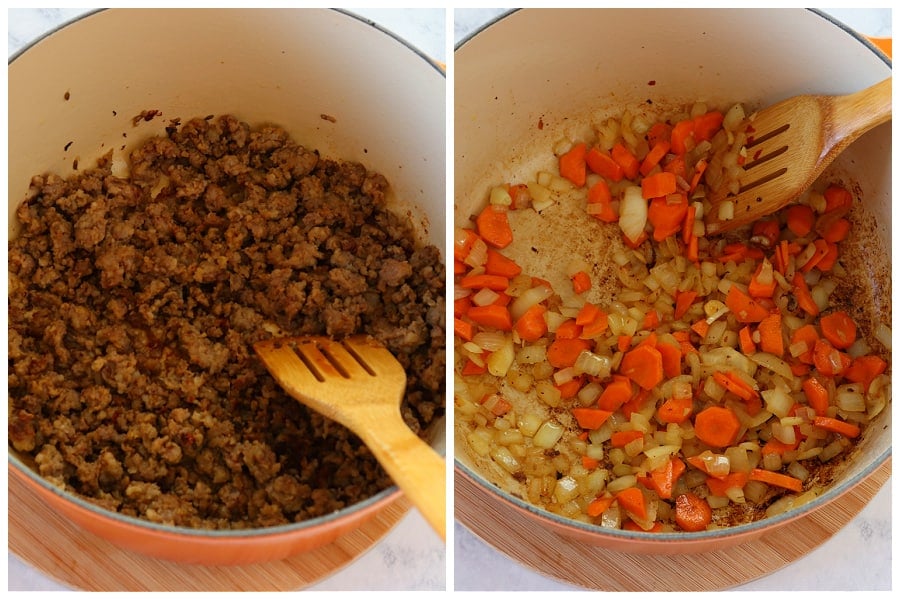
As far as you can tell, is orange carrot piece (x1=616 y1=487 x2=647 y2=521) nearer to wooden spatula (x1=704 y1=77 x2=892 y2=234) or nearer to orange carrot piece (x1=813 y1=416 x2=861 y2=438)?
orange carrot piece (x1=813 y1=416 x2=861 y2=438)

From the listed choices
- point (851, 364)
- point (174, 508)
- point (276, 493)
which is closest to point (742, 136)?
point (851, 364)

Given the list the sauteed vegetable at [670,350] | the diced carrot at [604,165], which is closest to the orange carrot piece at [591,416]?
the sauteed vegetable at [670,350]

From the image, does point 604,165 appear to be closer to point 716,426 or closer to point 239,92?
point 716,426

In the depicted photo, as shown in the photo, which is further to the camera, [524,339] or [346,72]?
[524,339]

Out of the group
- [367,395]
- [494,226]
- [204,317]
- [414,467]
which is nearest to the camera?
[414,467]

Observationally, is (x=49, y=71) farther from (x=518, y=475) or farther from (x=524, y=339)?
(x=518, y=475)

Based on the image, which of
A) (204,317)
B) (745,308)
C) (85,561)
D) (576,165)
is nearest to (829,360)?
(745,308)

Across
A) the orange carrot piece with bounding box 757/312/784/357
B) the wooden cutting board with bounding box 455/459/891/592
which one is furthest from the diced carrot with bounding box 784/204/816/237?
the wooden cutting board with bounding box 455/459/891/592
